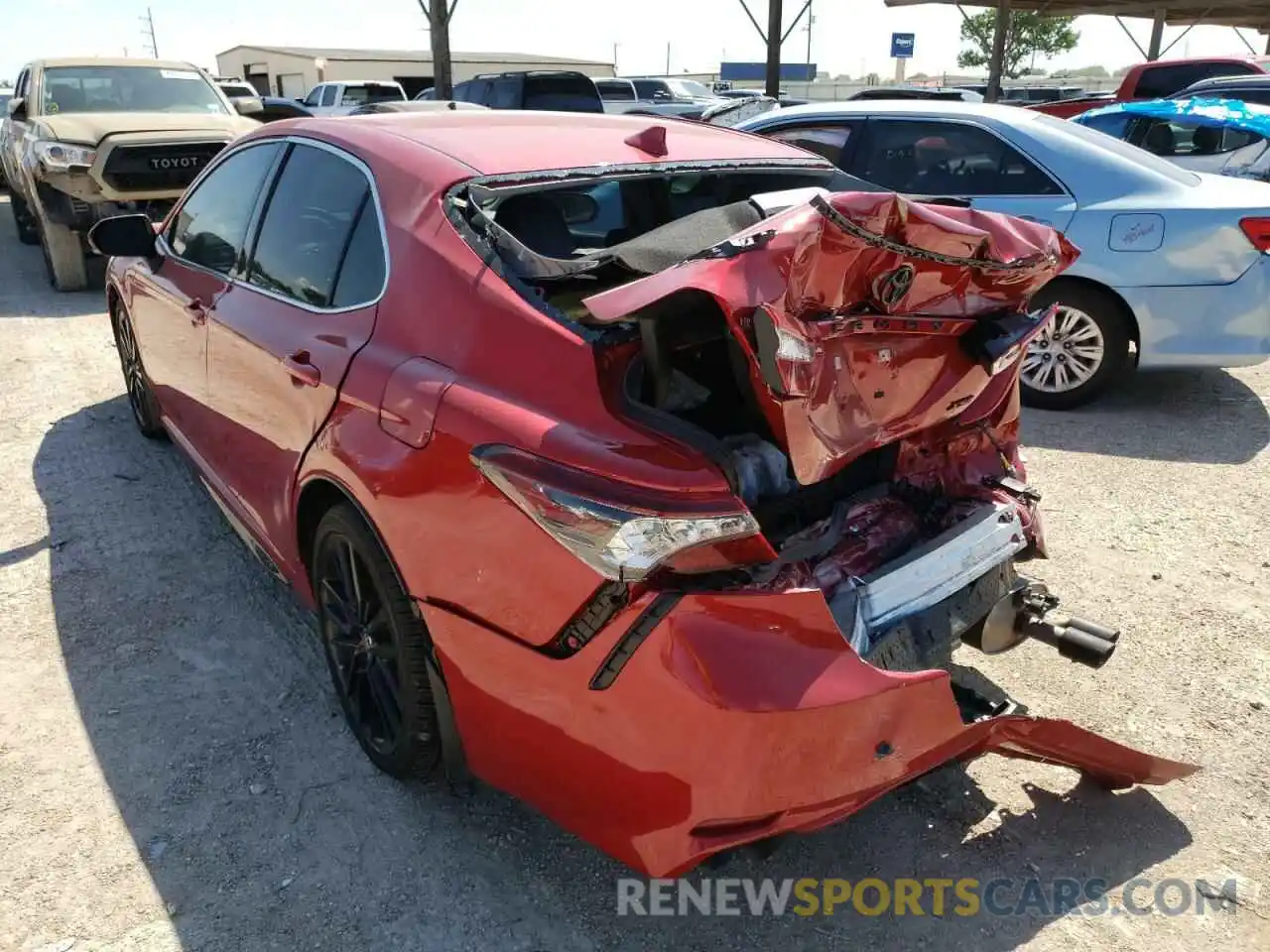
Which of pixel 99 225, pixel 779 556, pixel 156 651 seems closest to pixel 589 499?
pixel 779 556

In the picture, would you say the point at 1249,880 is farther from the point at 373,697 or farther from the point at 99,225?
the point at 99,225

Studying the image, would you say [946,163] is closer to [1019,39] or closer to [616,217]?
[616,217]

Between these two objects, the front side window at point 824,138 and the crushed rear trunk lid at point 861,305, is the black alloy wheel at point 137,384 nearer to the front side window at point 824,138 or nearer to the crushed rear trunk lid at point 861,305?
the crushed rear trunk lid at point 861,305

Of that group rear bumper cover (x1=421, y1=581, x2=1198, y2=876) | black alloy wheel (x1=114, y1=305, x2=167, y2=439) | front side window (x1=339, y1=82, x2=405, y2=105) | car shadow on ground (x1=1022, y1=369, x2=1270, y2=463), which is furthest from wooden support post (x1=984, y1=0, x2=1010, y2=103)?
rear bumper cover (x1=421, y1=581, x2=1198, y2=876)

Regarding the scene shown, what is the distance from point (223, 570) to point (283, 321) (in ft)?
4.80

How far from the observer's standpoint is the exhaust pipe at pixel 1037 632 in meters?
2.73

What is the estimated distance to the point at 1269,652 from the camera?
3.38m

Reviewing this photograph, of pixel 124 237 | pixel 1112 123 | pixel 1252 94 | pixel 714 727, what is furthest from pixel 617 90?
A: pixel 714 727

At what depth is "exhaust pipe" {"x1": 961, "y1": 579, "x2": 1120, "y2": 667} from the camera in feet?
8.95

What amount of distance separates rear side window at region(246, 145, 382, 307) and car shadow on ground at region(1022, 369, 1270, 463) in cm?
397

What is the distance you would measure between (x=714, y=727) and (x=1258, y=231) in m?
4.95

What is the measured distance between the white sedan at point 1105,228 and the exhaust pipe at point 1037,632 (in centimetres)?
337

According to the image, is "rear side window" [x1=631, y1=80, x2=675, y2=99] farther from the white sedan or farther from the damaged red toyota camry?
the damaged red toyota camry

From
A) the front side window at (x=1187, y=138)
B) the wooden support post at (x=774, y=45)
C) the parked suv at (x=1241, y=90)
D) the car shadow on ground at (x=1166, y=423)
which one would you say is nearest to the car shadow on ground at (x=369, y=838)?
the car shadow on ground at (x=1166, y=423)
